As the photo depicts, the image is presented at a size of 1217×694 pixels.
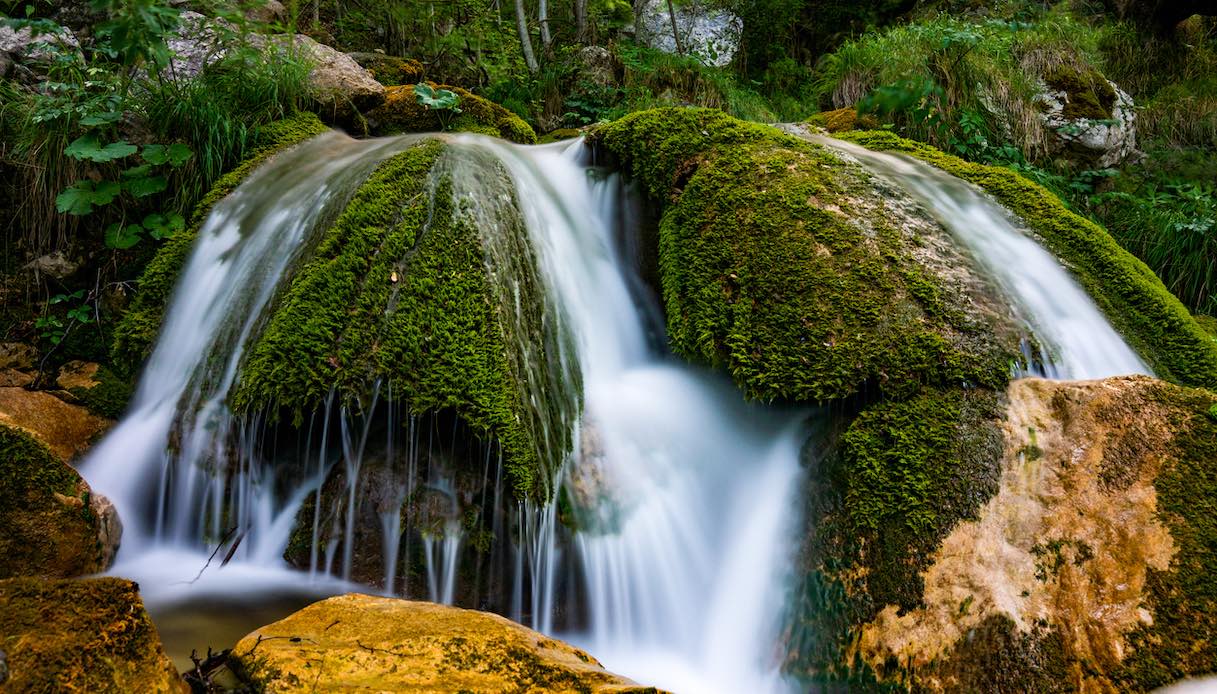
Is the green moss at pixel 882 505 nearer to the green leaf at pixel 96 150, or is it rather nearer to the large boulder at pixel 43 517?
the large boulder at pixel 43 517

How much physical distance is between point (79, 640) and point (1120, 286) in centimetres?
481

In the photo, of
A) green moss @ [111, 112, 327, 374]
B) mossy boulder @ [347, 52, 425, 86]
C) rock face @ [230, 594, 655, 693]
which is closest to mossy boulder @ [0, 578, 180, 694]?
rock face @ [230, 594, 655, 693]

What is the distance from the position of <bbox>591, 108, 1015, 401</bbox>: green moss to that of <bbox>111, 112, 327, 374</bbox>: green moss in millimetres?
2802

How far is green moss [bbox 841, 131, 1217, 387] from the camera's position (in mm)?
3500

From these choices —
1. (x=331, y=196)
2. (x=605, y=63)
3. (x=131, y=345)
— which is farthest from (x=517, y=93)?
(x=131, y=345)

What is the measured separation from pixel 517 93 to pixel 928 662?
23.8ft

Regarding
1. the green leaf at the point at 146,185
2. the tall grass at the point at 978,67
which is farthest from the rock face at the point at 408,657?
the tall grass at the point at 978,67

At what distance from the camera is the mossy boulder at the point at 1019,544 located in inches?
86.1

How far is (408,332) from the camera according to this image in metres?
2.91

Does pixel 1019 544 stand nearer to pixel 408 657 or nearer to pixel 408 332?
pixel 408 657

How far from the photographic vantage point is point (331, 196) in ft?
12.5

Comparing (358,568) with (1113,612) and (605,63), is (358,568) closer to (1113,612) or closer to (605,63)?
(1113,612)

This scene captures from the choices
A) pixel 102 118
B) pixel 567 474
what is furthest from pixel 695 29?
pixel 567 474

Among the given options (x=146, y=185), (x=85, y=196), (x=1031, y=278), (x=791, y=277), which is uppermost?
(x=1031, y=278)
